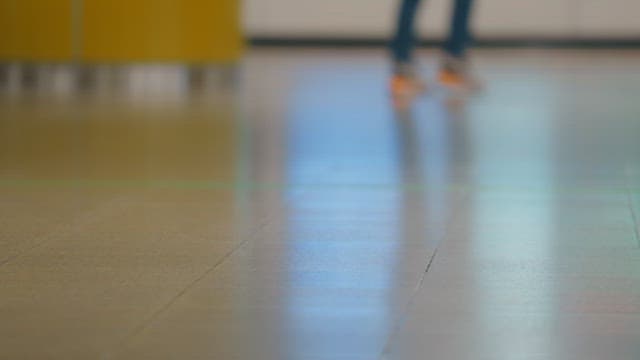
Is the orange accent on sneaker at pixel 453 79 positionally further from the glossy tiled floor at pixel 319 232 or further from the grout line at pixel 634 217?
the grout line at pixel 634 217

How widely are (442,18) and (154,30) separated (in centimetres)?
A: 640

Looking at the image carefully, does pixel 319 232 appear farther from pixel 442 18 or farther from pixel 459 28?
pixel 442 18

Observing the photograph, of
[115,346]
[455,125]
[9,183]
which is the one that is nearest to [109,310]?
[115,346]

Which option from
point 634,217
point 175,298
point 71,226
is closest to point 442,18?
point 634,217

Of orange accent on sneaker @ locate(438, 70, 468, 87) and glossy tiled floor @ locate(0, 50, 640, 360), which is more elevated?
glossy tiled floor @ locate(0, 50, 640, 360)

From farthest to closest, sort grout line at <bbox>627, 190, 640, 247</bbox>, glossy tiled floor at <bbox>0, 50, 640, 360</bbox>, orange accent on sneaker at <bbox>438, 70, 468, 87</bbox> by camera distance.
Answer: orange accent on sneaker at <bbox>438, 70, 468, 87</bbox>
grout line at <bbox>627, 190, 640, 247</bbox>
glossy tiled floor at <bbox>0, 50, 640, 360</bbox>

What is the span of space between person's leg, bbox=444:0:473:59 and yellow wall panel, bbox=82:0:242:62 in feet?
5.09

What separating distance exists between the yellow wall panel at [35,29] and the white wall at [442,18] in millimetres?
6358

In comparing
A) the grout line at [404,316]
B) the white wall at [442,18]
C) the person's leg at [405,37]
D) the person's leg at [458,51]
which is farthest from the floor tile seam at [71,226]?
the white wall at [442,18]

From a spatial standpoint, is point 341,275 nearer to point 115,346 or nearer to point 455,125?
point 115,346

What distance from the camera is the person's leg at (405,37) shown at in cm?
870

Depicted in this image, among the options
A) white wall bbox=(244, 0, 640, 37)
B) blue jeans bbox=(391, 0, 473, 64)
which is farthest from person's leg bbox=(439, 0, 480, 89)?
white wall bbox=(244, 0, 640, 37)

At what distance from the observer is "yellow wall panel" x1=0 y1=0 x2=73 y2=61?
9492mm

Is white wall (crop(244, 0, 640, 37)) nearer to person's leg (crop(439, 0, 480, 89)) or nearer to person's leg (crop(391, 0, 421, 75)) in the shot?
person's leg (crop(439, 0, 480, 89))
